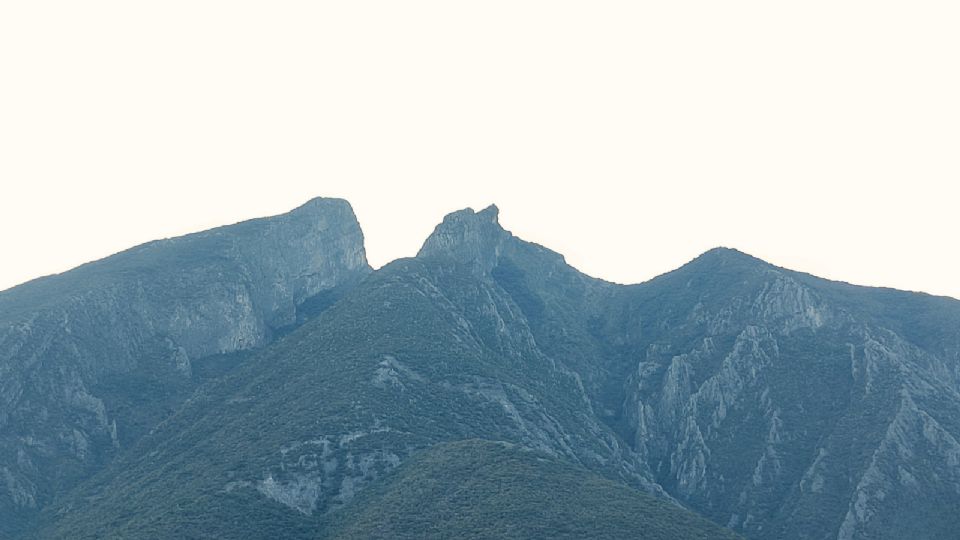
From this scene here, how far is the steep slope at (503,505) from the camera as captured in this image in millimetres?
141375

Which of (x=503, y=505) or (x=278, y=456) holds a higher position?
(x=278, y=456)

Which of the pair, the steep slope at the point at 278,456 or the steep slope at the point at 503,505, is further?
the steep slope at the point at 278,456

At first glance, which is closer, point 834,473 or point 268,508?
point 268,508

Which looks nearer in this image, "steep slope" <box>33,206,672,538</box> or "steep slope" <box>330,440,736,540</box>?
"steep slope" <box>330,440,736,540</box>

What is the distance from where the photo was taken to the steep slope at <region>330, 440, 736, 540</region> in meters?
141

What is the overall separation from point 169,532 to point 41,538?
37.5 metres

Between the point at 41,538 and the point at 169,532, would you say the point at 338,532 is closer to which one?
the point at 169,532

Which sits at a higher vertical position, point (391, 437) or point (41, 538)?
point (391, 437)

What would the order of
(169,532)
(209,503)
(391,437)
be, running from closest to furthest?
(169,532), (209,503), (391,437)

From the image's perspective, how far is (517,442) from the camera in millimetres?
191125

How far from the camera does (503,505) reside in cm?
14750

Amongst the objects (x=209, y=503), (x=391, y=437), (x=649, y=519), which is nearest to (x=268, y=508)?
(x=209, y=503)

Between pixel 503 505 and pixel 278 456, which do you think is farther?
pixel 278 456

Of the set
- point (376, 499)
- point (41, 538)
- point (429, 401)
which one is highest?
point (429, 401)
